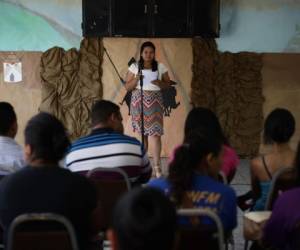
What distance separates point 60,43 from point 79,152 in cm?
452

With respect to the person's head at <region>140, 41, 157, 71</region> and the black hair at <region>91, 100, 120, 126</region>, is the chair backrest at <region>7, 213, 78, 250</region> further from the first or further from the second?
the person's head at <region>140, 41, 157, 71</region>

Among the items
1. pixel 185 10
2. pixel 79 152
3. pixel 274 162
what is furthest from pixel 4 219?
pixel 185 10

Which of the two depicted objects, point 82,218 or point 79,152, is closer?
point 82,218

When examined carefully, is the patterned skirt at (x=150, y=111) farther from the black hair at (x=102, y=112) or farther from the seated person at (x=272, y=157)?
the seated person at (x=272, y=157)

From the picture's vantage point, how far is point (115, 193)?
269 centimetres

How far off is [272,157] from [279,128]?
16 cm

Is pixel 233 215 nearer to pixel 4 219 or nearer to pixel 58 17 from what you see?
pixel 4 219

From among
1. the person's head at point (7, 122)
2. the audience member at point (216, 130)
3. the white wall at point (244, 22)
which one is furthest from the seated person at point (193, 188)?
the white wall at point (244, 22)

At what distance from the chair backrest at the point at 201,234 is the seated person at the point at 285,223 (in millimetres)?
224

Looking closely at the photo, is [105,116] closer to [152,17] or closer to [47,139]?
[47,139]

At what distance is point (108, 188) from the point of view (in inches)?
106

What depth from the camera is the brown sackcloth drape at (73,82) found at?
23.3 feet

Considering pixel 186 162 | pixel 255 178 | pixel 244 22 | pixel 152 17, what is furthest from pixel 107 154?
pixel 244 22

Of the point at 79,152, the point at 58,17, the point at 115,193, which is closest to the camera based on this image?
the point at 115,193
